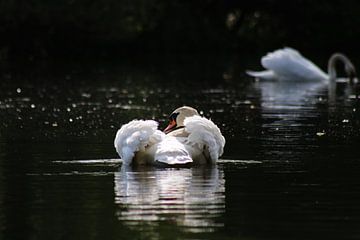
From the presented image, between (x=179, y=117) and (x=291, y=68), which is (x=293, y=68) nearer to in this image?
(x=291, y=68)

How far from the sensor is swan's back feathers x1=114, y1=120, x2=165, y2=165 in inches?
517

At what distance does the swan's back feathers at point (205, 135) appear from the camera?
13227 millimetres

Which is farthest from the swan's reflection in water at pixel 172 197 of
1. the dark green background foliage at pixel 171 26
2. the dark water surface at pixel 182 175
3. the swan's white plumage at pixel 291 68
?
the dark green background foliage at pixel 171 26

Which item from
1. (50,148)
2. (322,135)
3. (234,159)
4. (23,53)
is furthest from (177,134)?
(23,53)

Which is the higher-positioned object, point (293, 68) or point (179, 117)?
point (293, 68)

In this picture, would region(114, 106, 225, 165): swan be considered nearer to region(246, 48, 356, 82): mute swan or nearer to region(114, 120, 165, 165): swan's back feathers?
region(114, 120, 165, 165): swan's back feathers

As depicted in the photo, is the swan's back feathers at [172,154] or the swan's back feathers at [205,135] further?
the swan's back feathers at [205,135]

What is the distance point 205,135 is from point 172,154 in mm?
611

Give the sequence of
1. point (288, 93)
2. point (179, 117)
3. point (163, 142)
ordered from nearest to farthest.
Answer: point (163, 142)
point (179, 117)
point (288, 93)

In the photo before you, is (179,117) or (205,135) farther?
(179,117)

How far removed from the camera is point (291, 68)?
1348 inches

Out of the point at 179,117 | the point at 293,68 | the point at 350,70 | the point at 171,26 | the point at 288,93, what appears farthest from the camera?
the point at 171,26

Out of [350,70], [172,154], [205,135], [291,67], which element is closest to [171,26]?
[350,70]

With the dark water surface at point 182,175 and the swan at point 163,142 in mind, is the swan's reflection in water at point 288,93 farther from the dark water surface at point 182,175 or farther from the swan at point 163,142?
the swan at point 163,142
